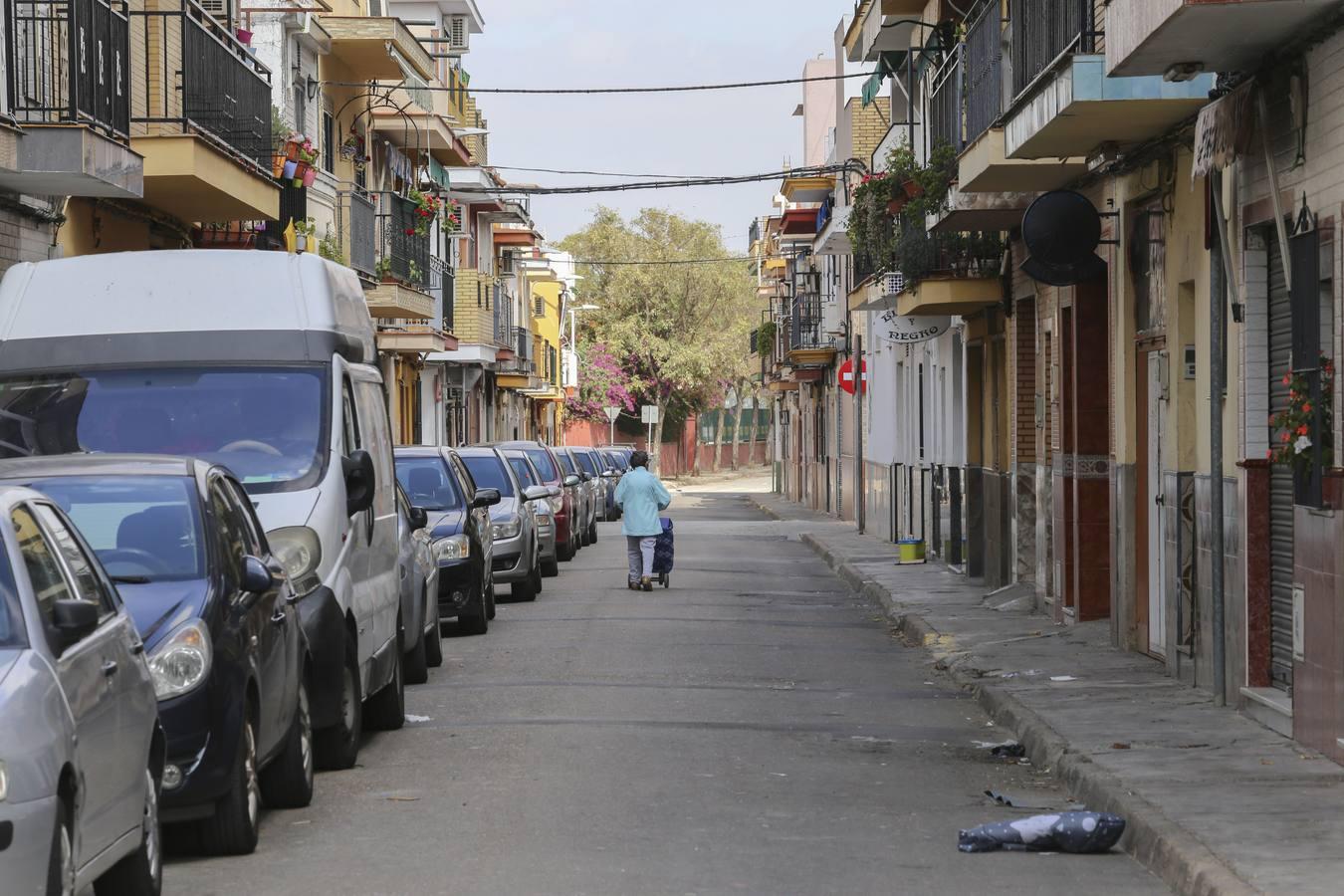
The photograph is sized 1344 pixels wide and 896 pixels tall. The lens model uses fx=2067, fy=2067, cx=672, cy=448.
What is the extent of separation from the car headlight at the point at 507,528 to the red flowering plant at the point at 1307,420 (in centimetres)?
1288

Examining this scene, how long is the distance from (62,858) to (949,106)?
16955 mm

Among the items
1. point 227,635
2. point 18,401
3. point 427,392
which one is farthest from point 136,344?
point 427,392

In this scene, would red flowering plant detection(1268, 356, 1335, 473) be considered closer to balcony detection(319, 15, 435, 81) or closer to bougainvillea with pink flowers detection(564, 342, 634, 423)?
balcony detection(319, 15, 435, 81)

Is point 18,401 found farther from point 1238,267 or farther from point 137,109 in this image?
point 137,109

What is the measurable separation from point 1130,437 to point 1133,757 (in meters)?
5.97

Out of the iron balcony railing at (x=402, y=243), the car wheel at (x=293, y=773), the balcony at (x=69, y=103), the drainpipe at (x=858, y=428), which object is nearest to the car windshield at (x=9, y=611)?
the car wheel at (x=293, y=773)

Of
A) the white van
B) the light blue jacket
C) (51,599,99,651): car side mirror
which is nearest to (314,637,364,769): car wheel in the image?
the white van

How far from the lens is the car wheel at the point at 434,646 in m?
15.4

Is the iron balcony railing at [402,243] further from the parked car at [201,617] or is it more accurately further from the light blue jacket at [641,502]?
the parked car at [201,617]

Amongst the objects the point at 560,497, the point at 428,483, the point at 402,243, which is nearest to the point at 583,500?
the point at 402,243

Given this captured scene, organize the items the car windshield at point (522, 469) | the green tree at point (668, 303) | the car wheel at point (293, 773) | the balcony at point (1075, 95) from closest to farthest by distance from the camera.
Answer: the car wheel at point (293, 773), the balcony at point (1075, 95), the car windshield at point (522, 469), the green tree at point (668, 303)

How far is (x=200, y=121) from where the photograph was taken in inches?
834

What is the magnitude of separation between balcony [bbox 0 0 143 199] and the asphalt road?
4938 millimetres

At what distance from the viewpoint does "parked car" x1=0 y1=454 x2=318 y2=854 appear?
7871 mm
